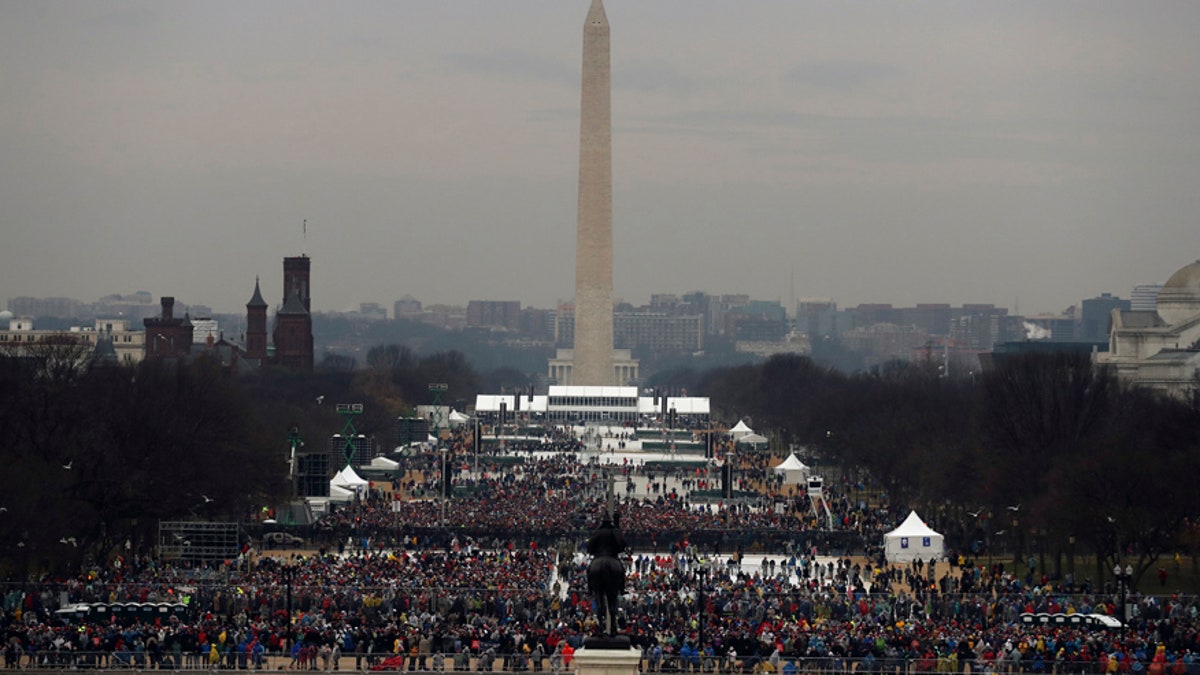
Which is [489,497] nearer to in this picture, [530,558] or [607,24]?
[530,558]

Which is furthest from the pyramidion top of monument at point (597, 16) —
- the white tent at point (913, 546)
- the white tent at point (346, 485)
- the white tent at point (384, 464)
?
the white tent at point (913, 546)

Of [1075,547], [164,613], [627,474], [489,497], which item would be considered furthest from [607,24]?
[164,613]

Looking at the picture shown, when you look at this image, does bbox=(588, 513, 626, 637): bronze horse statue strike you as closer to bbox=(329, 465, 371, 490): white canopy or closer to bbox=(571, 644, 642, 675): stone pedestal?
bbox=(571, 644, 642, 675): stone pedestal

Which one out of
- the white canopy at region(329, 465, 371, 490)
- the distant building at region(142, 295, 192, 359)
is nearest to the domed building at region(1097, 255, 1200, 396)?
the white canopy at region(329, 465, 371, 490)

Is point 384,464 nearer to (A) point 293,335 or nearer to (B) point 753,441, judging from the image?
(B) point 753,441

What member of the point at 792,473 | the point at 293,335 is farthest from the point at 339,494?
the point at 293,335

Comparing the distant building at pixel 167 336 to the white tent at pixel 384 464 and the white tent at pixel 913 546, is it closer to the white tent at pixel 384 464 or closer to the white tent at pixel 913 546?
the white tent at pixel 384 464
